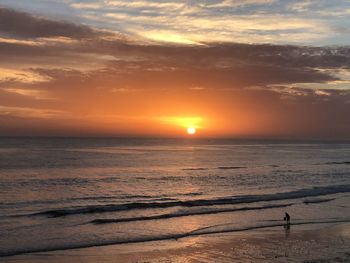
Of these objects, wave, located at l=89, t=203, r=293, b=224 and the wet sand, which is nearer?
the wet sand

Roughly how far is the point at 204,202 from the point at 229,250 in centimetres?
1433

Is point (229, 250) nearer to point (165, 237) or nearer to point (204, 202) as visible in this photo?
point (165, 237)

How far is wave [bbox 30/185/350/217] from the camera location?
28139 millimetres

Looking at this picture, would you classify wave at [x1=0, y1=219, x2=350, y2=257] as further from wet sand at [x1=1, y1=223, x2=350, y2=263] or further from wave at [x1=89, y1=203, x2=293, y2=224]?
wave at [x1=89, y1=203, x2=293, y2=224]

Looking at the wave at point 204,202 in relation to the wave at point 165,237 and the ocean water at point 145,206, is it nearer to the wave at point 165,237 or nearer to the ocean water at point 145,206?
the ocean water at point 145,206

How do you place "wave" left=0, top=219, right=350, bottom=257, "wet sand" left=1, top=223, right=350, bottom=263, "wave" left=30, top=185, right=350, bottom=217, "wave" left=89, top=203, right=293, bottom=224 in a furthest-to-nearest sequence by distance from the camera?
"wave" left=30, top=185, right=350, bottom=217
"wave" left=89, top=203, right=293, bottom=224
"wave" left=0, top=219, right=350, bottom=257
"wet sand" left=1, top=223, right=350, bottom=263

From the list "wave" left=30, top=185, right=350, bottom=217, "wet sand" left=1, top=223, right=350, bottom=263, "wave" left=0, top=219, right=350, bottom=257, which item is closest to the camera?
"wet sand" left=1, top=223, right=350, bottom=263

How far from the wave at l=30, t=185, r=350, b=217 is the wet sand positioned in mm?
9687

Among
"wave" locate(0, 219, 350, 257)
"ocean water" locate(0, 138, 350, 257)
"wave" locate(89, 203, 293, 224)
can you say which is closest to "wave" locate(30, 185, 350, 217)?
"ocean water" locate(0, 138, 350, 257)

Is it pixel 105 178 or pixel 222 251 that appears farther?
pixel 105 178

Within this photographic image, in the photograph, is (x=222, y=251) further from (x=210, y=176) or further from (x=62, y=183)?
(x=210, y=176)

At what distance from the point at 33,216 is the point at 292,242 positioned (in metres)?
14.8

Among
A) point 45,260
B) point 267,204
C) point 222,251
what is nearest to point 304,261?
point 222,251

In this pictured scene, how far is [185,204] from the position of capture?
104ft
